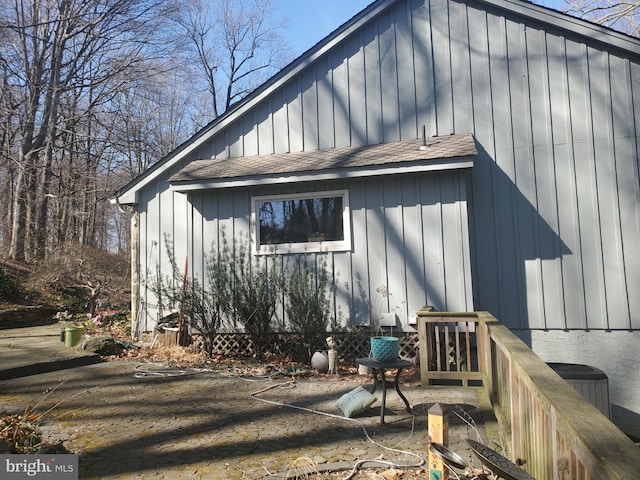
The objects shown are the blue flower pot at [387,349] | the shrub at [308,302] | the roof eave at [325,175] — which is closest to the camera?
the blue flower pot at [387,349]

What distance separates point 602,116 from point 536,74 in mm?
1238

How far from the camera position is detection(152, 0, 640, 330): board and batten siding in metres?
7.36

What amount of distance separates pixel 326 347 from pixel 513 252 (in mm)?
3456

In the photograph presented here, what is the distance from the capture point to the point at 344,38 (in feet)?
28.3

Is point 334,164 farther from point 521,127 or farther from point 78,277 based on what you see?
point 78,277

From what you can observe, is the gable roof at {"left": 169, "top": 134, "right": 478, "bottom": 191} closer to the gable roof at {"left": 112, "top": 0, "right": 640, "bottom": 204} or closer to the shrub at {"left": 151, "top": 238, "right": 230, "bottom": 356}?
the gable roof at {"left": 112, "top": 0, "right": 640, "bottom": 204}

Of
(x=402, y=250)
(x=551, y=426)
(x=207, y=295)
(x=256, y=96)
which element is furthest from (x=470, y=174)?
(x=551, y=426)

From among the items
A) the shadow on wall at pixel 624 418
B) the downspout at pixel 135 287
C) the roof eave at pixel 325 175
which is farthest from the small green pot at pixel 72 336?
the shadow on wall at pixel 624 418

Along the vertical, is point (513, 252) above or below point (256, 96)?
below

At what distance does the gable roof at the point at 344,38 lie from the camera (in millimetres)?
7418

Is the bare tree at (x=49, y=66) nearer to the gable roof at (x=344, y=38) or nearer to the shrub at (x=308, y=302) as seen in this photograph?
the gable roof at (x=344, y=38)

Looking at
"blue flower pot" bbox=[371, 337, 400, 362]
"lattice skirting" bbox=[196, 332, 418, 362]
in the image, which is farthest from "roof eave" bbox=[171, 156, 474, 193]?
"blue flower pot" bbox=[371, 337, 400, 362]

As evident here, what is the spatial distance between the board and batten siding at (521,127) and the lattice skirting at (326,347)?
4.43ft

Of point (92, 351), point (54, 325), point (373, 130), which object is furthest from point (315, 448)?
point (54, 325)
